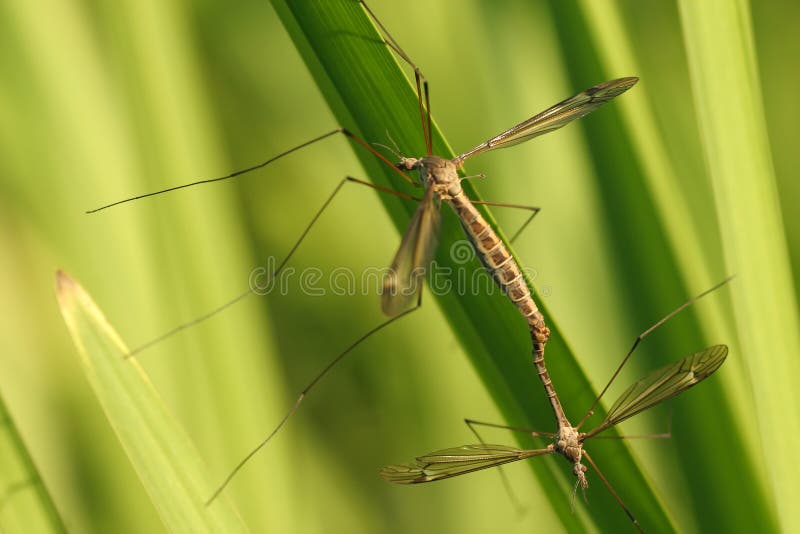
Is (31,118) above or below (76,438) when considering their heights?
above

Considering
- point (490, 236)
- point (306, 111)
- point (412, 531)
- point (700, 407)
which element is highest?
point (306, 111)

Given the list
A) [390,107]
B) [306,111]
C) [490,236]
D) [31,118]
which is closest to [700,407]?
[490,236]

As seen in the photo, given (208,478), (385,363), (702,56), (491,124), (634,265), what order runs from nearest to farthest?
1. (208,478)
2. (702,56)
3. (634,265)
4. (491,124)
5. (385,363)

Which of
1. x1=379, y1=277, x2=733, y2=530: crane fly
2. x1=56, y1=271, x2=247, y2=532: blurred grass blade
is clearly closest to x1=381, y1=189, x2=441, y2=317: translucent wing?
x1=379, y1=277, x2=733, y2=530: crane fly

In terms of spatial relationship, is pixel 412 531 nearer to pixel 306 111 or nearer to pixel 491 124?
pixel 491 124

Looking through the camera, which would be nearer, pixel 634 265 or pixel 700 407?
pixel 700 407

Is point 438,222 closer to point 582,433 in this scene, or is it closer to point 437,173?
point 437,173
